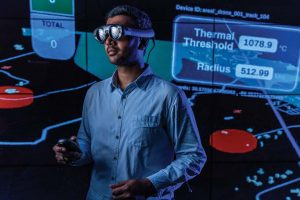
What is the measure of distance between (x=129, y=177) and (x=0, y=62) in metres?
1.60

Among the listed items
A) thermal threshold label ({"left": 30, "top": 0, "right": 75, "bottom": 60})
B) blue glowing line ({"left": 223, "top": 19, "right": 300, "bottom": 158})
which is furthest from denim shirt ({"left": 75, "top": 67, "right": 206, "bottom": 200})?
blue glowing line ({"left": 223, "top": 19, "right": 300, "bottom": 158})

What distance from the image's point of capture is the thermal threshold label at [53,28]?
3.09 meters

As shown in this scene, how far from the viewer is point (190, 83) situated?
3271 mm

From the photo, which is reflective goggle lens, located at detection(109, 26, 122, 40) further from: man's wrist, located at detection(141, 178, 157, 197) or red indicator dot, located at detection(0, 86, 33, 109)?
red indicator dot, located at detection(0, 86, 33, 109)

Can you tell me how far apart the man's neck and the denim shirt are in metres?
0.04

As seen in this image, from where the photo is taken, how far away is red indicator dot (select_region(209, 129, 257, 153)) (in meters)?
3.32

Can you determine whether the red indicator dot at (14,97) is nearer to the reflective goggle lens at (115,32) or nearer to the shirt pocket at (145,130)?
the reflective goggle lens at (115,32)

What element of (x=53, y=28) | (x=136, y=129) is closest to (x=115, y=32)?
(x=136, y=129)

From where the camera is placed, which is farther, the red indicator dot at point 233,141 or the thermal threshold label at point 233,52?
the red indicator dot at point 233,141

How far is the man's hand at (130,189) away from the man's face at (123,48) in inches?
27.9

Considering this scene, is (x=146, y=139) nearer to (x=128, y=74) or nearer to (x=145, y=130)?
(x=145, y=130)

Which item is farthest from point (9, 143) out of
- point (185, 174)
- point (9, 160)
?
point (185, 174)

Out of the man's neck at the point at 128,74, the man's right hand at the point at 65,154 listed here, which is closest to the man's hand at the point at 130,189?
the man's right hand at the point at 65,154

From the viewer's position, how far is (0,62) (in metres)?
3.10
